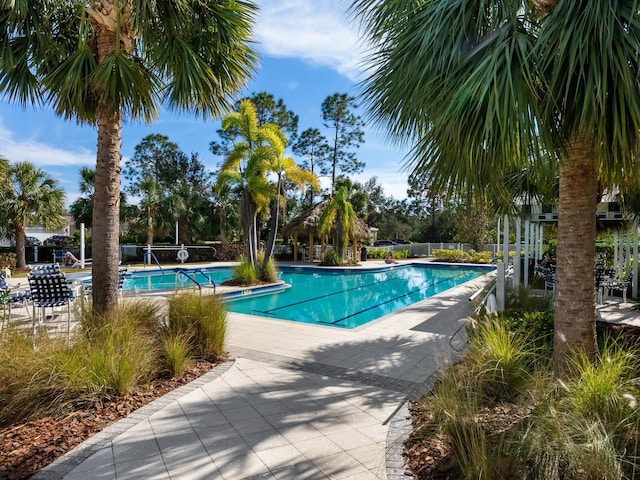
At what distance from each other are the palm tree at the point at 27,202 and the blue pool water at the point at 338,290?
478 cm

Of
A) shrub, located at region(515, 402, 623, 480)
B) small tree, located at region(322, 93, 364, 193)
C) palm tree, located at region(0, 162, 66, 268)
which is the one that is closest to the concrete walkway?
shrub, located at region(515, 402, 623, 480)

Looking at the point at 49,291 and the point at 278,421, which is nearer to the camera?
the point at 278,421

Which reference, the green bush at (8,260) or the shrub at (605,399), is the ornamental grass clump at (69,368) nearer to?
the shrub at (605,399)

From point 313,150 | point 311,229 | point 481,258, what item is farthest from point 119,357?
point 313,150

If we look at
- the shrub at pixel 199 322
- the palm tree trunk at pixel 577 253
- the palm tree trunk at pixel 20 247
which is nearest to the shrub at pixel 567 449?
the palm tree trunk at pixel 577 253

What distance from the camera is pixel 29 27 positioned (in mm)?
5109

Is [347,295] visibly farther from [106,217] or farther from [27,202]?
[27,202]

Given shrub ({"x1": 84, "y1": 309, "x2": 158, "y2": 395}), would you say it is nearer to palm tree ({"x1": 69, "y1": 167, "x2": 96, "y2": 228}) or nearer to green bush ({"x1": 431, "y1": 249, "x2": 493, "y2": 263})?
palm tree ({"x1": 69, "y1": 167, "x2": 96, "y2": 228})

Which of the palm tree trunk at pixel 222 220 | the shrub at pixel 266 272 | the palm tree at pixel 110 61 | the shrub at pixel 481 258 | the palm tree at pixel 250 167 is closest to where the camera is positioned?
the palm tree at pixel 110 61

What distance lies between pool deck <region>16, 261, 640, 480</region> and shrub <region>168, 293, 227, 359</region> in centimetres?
36

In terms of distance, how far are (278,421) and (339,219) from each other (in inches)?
747

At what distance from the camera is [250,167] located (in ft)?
43.8

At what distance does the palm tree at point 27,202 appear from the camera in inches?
635

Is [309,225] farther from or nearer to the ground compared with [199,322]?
farther from the ground
